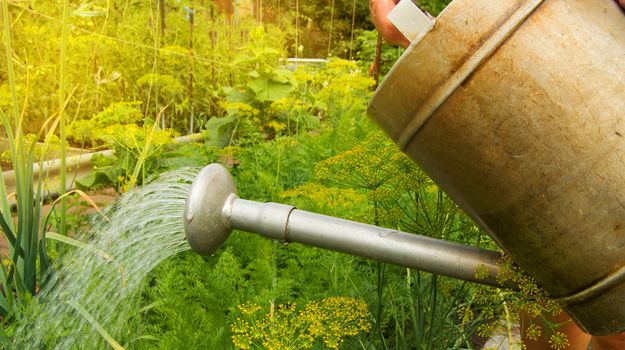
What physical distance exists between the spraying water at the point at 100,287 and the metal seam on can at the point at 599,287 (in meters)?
0.88

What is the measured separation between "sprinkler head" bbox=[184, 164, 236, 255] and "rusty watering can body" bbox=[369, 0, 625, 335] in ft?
1.21

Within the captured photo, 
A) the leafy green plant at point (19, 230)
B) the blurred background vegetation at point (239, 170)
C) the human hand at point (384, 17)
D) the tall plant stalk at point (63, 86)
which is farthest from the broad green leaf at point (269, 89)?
the human hand at point (384, 17)

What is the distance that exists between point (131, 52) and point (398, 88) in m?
3.20

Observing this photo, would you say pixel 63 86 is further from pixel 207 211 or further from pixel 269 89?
pixel 269 89

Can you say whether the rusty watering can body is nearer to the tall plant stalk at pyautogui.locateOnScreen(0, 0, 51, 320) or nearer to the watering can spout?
the watering can spout

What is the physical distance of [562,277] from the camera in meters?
0.81

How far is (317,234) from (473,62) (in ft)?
1.32

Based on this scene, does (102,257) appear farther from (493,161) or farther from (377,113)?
(493,161)

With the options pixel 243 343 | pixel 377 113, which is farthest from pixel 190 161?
pixel 377 113

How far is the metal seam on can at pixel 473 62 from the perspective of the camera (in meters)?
0.72

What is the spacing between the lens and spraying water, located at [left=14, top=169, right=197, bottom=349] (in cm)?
146

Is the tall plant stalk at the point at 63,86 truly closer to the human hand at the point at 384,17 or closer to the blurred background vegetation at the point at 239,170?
the blurred background vegetation at the point at 239,170

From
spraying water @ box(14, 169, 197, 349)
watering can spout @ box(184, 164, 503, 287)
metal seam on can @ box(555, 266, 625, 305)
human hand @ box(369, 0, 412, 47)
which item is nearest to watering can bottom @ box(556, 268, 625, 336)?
metal seam on can @ box(555, 266, 625, 305)

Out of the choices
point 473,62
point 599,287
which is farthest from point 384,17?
point 599,287
